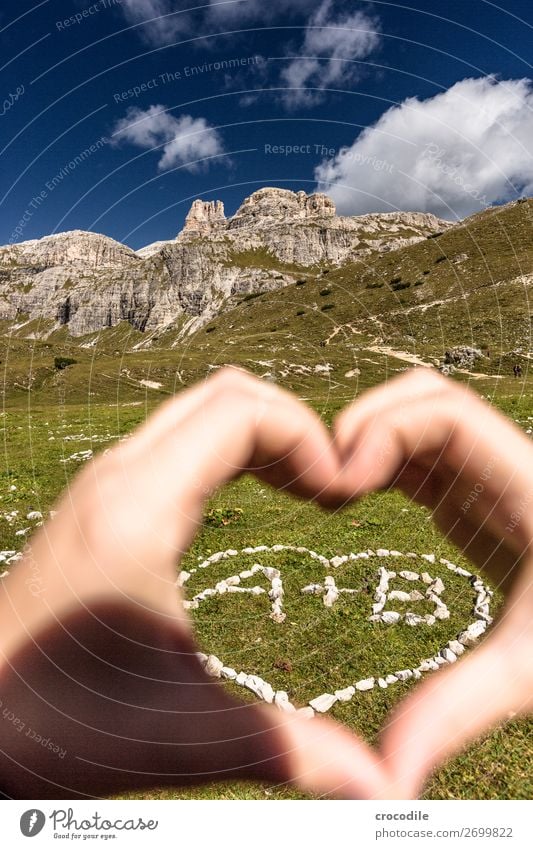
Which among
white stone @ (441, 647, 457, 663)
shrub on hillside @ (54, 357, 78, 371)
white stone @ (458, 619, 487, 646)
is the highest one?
shrub on hillside @ (54, 357, 78, 371)

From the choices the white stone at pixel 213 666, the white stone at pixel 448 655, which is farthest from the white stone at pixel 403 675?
the white stone at pixel 213 666

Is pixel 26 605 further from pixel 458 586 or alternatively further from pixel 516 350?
pixel 516 350

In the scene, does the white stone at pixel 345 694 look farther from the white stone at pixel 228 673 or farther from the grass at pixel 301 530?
the white stone at pixel 228 673

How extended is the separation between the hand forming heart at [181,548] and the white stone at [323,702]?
328 millimetres

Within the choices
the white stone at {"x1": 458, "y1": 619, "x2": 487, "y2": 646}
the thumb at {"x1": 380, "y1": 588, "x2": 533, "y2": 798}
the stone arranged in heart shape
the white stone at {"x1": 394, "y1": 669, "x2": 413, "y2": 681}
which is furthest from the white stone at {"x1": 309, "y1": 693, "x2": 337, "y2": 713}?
the white stone at {"x1": 458, "y1": 619, "x2": 487, "y2": 646}

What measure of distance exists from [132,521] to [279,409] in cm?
186

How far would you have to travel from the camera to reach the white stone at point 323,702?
5.47 meters

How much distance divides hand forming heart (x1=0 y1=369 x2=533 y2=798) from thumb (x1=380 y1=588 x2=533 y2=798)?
0.06ft

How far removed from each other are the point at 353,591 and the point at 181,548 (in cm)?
429

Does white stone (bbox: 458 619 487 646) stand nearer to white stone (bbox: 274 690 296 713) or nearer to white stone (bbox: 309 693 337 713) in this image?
white stone (bbox: 309 693 337 713)

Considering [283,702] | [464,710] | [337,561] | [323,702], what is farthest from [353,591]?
[464,710]

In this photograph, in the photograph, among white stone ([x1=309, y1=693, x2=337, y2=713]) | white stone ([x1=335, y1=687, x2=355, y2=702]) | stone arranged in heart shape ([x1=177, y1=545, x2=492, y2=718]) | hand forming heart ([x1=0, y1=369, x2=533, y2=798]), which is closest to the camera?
hand forming heart ([x1=0, y1=369, x2=533, y2=798])

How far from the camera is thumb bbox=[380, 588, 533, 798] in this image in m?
4.54

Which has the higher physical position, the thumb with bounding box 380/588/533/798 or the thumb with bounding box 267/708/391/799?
the thumb with bounding box 380/588/533/798
